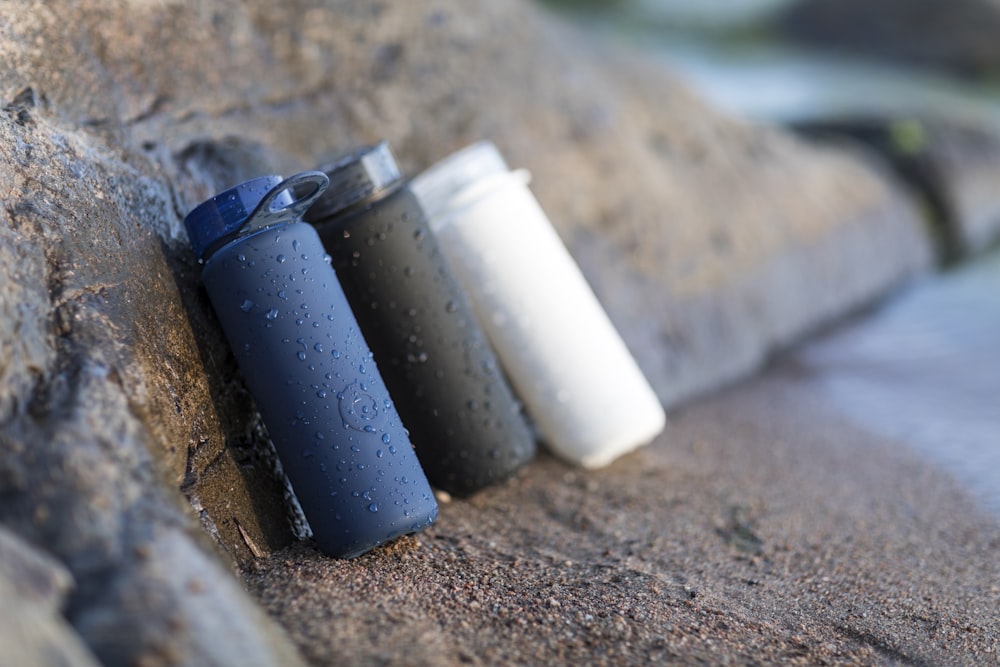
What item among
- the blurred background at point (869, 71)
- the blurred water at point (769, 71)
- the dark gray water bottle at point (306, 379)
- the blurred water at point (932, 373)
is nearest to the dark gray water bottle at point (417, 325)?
the dark gray water bottle at point (306, 379)

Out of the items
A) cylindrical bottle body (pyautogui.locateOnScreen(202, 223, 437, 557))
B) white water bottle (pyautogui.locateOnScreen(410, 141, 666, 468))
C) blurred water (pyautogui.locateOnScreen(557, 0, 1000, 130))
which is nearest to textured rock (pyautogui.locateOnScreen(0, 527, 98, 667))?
cylindrical bottle body (pyautogui.locateOnScreen(202, 223, 437, 557))

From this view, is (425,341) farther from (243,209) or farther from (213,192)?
(213,192)

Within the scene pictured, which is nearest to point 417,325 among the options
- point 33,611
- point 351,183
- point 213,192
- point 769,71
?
point 351,183

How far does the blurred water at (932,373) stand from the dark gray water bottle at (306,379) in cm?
181

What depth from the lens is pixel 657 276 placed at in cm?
357

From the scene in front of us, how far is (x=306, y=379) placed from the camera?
179 centimetres

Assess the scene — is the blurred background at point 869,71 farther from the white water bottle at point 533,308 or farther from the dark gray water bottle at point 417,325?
the dark gray water bottle at point 417,325

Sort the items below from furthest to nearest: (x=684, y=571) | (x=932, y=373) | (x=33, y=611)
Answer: (x=932, y=373) → (x=684, y=571) → (x=33, y=611)

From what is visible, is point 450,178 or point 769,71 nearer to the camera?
point 450,178

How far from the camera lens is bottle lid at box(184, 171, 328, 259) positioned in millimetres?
1822

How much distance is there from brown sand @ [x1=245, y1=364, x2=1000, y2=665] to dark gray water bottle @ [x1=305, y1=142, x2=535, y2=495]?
0.16 meters

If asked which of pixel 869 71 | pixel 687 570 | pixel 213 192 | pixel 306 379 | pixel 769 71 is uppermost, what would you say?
pixel 769 71

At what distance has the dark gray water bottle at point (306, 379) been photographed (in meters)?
1.78

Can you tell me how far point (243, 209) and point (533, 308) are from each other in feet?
2.93
